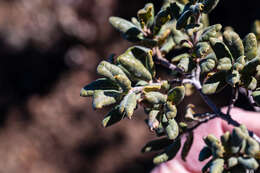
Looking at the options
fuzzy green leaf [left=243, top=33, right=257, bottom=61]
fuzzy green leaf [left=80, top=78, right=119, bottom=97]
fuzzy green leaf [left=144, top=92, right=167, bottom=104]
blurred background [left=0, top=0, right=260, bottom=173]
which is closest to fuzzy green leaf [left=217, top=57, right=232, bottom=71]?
fuzzy green leaf [left=243, top=33, right=257, bottom=61]

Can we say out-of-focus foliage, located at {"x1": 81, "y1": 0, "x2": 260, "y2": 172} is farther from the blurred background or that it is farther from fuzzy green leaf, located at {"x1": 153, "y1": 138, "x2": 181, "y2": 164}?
the blurred background

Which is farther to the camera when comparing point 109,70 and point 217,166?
point 109,70

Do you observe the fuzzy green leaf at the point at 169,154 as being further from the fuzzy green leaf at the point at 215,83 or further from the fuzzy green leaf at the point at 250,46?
the fuzzy green leaf at the point at 250,46

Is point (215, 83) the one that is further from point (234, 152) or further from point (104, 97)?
point (104, 97)

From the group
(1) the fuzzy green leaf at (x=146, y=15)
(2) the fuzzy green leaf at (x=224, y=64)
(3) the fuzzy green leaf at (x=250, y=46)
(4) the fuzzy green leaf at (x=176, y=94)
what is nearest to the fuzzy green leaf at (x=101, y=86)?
(4) the fuzzy green leaf at (x=176, y=94)

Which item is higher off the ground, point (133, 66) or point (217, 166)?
point (133, 66)

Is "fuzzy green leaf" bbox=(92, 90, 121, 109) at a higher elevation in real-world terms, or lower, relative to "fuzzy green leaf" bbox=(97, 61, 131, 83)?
lower

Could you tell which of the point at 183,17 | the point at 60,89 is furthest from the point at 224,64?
the point at 60,89

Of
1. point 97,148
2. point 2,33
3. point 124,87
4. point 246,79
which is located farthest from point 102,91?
point 2,33
